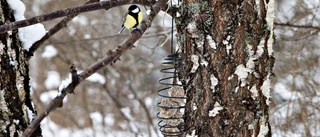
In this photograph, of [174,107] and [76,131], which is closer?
[174,107]

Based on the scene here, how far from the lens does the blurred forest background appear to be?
402cm

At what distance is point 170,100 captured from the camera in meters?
1.92

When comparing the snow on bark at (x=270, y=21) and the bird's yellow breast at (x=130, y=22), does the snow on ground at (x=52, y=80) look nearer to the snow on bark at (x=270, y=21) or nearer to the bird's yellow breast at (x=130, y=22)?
the bird's yellow breast at (x=130, y=22)

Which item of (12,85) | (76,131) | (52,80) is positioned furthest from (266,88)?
(52,80)

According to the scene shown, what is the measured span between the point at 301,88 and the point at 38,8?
14.3 feet

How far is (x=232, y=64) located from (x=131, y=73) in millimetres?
5836

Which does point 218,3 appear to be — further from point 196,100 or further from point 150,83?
point 150,83

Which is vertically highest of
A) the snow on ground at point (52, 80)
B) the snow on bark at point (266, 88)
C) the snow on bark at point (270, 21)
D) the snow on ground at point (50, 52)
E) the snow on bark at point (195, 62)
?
the snow on ground at point (50, 52)

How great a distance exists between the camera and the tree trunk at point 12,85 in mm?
1746

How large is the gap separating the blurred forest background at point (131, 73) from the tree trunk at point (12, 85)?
1.66 m

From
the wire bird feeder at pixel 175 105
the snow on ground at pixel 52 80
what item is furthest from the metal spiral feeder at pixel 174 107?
the snow on ground at pixel 52 80

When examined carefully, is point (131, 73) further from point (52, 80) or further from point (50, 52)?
point (52, 80)

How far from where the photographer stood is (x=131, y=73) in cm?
741

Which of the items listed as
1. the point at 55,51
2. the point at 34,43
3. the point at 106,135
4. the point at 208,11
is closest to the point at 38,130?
the point at 34,43
